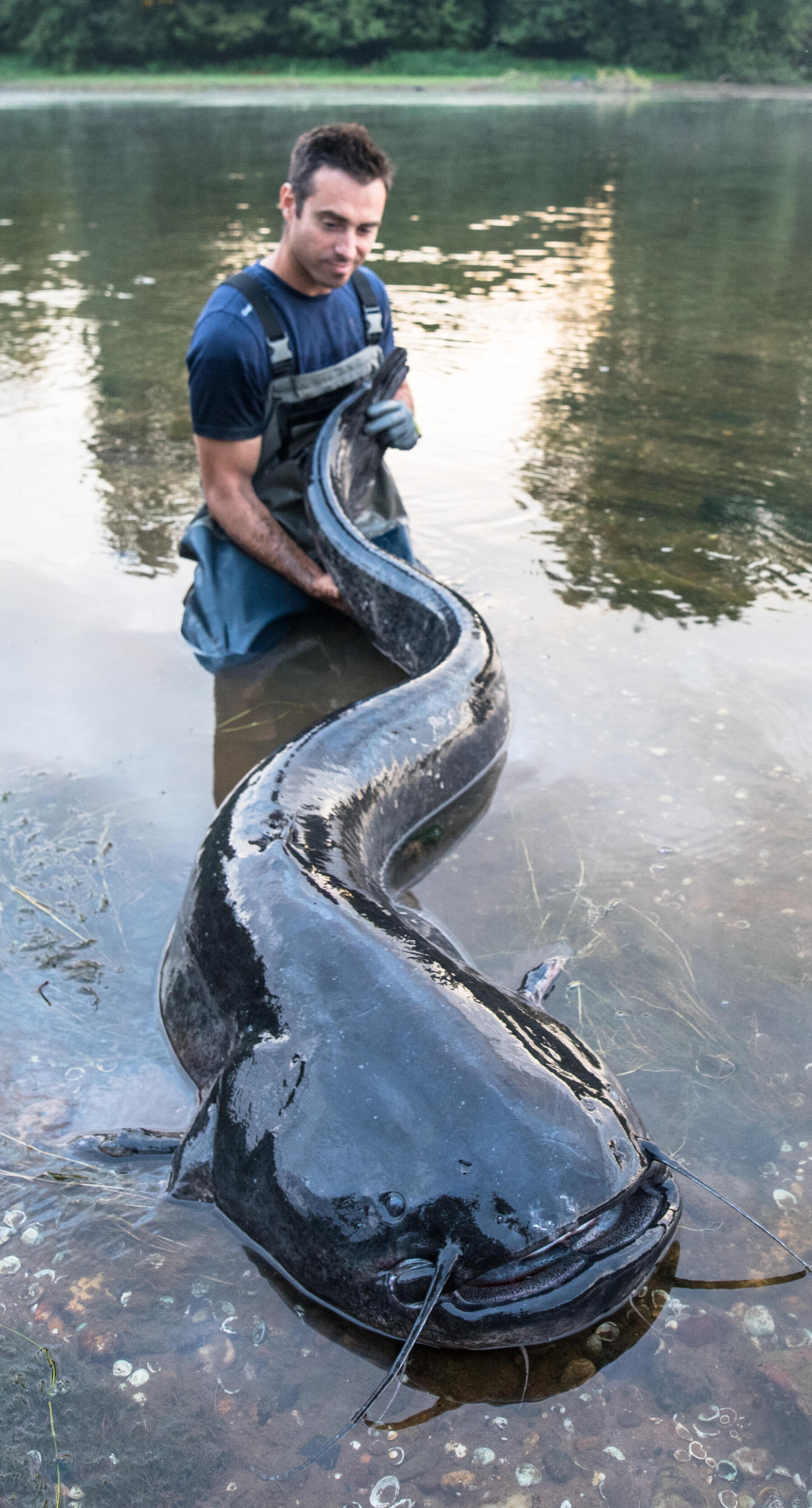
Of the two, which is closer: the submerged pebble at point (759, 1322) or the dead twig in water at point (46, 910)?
A: the submerged pebble at point (759, 1322)

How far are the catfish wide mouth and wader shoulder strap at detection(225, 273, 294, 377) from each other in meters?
3.11

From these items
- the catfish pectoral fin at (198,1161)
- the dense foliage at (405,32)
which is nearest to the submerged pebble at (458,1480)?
the catfish pectoral fin at (198,1161)

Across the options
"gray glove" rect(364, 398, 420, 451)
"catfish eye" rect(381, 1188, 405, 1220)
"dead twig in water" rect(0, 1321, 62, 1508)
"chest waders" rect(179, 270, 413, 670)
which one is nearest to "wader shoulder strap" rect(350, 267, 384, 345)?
"chest waders" rect(179, 270, 413, 670)

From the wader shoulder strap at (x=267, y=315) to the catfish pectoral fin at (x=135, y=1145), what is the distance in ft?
9.04

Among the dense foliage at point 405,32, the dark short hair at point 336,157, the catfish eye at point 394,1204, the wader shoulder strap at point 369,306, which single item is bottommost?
the catfish eye at point 394,1204

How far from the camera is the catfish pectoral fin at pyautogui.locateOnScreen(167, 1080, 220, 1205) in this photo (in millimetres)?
2023

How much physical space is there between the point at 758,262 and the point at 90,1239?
10.6 m

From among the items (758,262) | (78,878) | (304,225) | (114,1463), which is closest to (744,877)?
(78,878)

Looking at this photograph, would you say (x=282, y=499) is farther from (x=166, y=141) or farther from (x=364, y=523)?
Result: (x=166, y=141)

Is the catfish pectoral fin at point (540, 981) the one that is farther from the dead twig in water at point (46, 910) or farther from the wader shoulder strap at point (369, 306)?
the wader shoulder strap at point (369, 306)

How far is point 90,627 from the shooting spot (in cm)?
430

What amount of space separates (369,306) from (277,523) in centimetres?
90

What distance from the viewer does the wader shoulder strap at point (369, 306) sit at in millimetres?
4254

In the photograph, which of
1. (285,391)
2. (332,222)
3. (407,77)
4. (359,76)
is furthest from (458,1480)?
(407,77)
